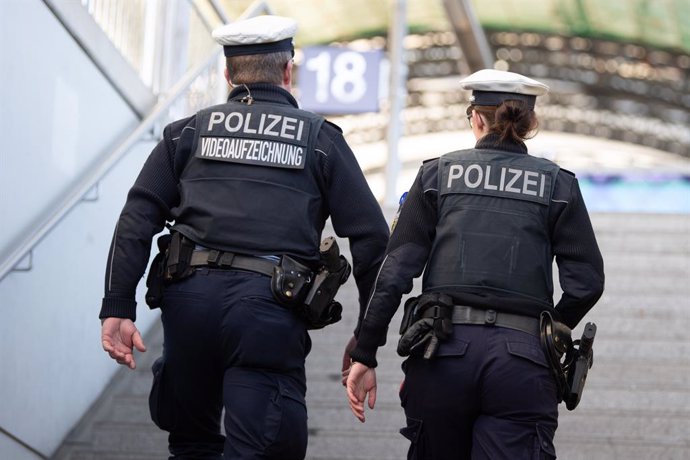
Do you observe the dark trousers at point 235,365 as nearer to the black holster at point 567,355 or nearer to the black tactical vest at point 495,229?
the black tactical vest at point 495,229

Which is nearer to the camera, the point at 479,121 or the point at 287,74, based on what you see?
the point at 479,121

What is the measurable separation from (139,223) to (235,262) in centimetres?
37

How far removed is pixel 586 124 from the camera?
4281cm

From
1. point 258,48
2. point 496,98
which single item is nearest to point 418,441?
point 496,98

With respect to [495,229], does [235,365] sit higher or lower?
lower

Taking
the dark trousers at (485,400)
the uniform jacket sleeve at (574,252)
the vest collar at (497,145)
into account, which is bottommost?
the dark trousers at (485,400)

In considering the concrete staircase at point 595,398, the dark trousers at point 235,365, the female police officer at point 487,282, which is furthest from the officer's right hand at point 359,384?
the concrete staircase at point 595,398

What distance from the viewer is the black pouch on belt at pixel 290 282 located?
3564 millimetres

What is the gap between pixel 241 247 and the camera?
11.9 ft

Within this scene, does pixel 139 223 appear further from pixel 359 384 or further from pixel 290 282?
pixel 359 384

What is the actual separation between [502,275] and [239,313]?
79 cm

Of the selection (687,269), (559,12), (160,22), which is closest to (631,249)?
(687,269)

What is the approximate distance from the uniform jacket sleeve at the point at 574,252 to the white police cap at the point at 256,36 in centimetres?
100

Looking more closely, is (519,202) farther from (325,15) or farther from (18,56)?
(325,15)
